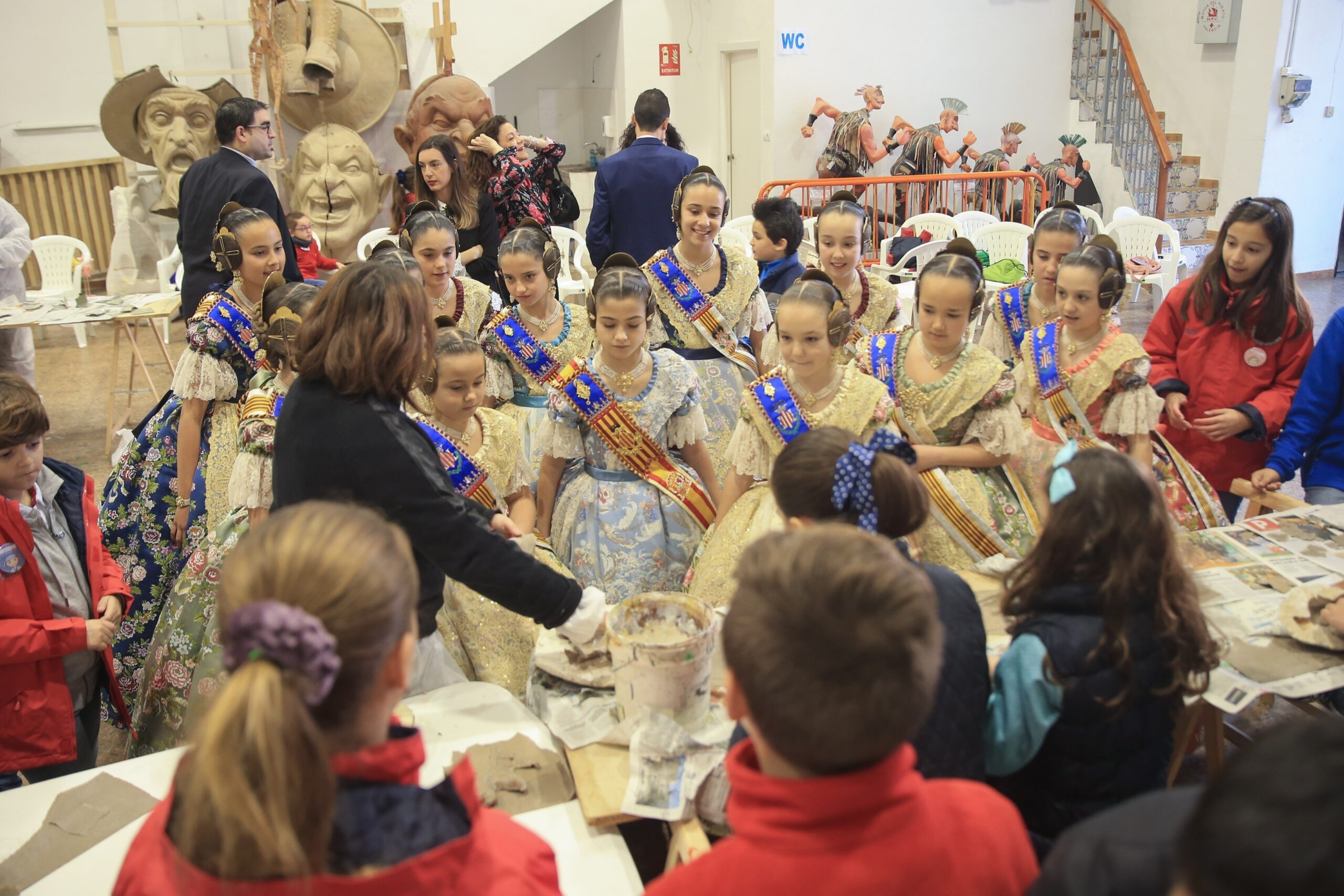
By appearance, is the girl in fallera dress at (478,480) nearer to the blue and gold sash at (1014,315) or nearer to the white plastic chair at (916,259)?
the blue and gold sash at (1014,315)

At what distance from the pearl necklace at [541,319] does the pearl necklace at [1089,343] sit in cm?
157

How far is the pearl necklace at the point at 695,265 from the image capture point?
345cm

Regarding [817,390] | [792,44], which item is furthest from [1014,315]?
[792,44]

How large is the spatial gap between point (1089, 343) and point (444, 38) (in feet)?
22.5

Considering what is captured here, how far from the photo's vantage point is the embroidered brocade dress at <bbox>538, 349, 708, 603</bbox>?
103 inches

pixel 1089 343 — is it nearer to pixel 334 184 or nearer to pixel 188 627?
pixel 188 627

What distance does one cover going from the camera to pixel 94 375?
256 inches

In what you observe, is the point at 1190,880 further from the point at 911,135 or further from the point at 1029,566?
the point at 911,135

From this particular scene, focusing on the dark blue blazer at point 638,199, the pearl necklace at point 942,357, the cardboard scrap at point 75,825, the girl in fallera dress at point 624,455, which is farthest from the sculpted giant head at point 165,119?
the cardboard scrap at point 75,825

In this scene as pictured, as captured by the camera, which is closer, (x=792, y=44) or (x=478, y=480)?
(x=478, y=480)

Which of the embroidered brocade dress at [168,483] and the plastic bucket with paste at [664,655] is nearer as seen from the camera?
the plastic bucket with paste at [664,655]

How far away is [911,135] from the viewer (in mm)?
9156

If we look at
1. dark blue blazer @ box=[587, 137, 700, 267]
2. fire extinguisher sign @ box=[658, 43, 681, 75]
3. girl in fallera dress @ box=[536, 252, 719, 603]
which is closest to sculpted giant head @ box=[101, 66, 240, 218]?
fire extinguisher sign @ box=[658, 43, 681, 75]

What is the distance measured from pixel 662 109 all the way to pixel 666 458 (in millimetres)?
2445
